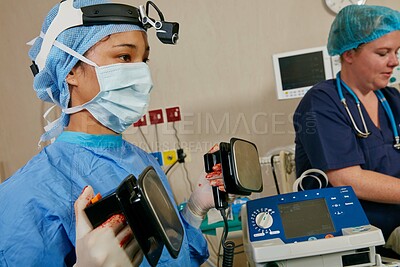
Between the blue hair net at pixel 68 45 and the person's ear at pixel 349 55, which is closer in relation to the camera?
the blue hair net at pixel 68 45

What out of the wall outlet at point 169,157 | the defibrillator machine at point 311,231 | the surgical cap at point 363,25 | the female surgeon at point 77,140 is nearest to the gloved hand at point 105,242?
the female surgeon at point 77,140

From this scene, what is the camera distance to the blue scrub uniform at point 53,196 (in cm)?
81

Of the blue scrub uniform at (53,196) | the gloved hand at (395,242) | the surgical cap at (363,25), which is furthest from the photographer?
the surgical cap at (363,25)

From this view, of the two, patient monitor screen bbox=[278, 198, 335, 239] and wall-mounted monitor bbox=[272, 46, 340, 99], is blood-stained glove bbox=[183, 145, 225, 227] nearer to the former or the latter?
patient monitor screen bbox=[278, 198, 335, 239]

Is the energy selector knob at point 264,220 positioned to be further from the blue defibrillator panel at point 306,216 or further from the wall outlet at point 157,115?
the wall outlet at point 157,115

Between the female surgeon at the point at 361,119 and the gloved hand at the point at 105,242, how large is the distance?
2.86ft

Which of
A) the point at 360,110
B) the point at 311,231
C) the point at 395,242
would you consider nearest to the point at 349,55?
the point at 360,110

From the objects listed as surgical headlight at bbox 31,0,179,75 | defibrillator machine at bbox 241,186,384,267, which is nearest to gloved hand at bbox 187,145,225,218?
defibrillator machine at bbox 241,186,384,267

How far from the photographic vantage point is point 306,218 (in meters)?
1.01

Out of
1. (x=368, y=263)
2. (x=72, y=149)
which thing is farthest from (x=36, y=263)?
(x=368, y=263)

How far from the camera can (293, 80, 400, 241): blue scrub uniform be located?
53.1 inches

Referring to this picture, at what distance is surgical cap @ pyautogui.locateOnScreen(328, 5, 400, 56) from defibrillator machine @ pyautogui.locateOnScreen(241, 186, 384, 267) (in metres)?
0.69

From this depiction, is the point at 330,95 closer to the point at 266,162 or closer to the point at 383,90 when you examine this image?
the point at 383,90

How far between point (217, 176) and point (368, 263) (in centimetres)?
43
